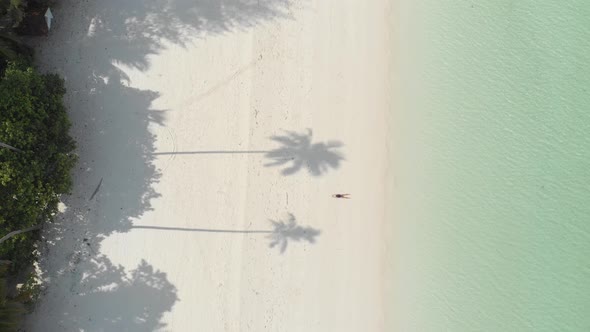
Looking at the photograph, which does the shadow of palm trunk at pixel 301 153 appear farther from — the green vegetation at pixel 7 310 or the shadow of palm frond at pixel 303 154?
the green vegetation at pixel 7 310

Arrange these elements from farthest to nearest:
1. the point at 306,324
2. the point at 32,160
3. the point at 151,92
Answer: the point at 151,92
the point at 306,324
the point at 32,160

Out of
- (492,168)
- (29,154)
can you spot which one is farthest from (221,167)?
(492,168)

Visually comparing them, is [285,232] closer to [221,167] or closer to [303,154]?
[303,154]

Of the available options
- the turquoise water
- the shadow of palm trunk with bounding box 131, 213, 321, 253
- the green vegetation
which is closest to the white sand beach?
the shadow of palm trunk with bounding box 131, 213, 321, 253

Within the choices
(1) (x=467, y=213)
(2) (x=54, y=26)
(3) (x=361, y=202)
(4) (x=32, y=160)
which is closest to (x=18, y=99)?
(4) (x=32, y=160)

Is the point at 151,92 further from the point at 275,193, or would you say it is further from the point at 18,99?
the point at 275,193

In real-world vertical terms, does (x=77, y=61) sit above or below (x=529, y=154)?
above
